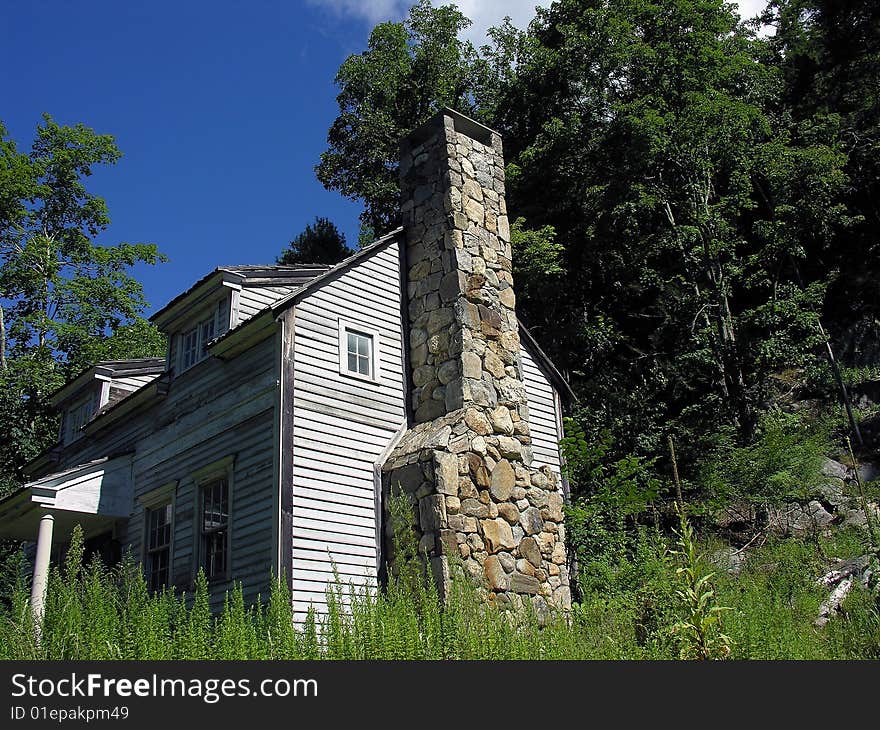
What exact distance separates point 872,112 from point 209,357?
2316 cm

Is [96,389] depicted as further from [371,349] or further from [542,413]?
[542,413]

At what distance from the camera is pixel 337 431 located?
11.7 metres

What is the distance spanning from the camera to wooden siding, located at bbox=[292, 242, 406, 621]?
35.2 feet

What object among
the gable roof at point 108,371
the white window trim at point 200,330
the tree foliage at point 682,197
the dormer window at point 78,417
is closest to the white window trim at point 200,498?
the white window trim at point 200,330

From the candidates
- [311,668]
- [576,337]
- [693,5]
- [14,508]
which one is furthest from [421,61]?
[311,668]

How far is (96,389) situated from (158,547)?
6.27 m

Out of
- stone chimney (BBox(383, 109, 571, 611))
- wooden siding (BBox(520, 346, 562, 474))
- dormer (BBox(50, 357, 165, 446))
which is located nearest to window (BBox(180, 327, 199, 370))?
dormer (BBox(50, 357, 165, 446))

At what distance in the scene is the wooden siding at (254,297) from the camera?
13297 millimetres

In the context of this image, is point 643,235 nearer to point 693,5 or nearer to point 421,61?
point 693,5

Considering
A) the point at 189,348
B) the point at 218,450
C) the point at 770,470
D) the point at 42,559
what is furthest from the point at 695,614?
the point at 770,470

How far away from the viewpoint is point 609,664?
4.75 metres

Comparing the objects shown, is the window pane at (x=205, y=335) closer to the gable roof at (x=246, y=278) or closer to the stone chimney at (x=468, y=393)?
the gable roof at (x=246, y=278)

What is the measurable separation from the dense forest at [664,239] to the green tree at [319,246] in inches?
125

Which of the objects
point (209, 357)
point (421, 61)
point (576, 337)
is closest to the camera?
point (209, 357)
